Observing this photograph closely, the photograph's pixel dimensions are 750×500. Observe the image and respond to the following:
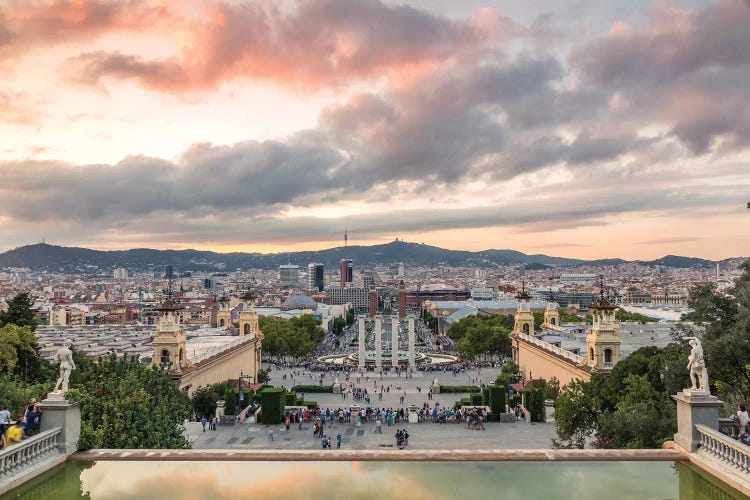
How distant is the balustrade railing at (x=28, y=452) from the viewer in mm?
10961

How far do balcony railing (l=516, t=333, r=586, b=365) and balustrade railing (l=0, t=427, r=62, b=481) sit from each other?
102 ft

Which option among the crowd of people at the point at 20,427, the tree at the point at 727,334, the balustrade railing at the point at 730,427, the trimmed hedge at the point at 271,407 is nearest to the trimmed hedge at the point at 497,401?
the trimmed hedge at the point at 271,407

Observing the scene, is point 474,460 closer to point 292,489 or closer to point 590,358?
point 292,489

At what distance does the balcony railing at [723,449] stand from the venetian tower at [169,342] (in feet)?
92.6

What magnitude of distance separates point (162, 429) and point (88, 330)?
74218mm

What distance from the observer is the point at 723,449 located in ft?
37.7

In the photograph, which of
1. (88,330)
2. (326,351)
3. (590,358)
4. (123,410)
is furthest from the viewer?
(326,351)

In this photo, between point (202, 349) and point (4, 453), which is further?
point (202, 349)

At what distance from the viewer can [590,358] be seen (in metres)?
36.0

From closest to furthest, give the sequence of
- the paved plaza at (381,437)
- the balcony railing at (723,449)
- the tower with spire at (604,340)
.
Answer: the balcony railing at (723,449)
the paved plaza at (381,437)
the tower with spire at (604,340)

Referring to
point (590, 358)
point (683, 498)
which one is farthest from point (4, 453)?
point (590, 358)

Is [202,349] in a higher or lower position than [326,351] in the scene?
higher

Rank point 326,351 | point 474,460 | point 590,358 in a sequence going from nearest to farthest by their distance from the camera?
point 474,460, point 590,358, point 326,351

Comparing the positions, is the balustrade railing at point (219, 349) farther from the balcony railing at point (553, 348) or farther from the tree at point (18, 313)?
the balcony railing at point (553, 348)
